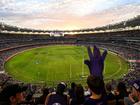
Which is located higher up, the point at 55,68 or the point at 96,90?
the point at 96,90

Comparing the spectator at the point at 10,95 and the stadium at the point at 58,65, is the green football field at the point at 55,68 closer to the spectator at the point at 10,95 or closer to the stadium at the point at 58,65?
the stadium at the point at 58,65

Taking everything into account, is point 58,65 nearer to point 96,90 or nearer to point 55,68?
point 55,68

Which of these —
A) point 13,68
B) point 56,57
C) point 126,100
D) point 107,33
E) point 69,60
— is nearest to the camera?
point 126,100

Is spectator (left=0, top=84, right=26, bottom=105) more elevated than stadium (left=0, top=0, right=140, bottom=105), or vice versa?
spectator (left=0, top=84, right=26, bottom=105)

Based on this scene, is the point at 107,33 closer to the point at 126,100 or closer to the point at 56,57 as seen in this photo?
the point at 56,57

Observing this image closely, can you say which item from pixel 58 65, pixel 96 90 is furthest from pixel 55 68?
pixel 96 90

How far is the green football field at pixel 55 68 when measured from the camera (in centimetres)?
5569

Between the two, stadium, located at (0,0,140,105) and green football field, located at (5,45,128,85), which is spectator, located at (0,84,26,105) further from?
green football field, located at (5,45,128,85)

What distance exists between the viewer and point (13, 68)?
64.8m

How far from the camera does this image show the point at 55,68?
6406cm

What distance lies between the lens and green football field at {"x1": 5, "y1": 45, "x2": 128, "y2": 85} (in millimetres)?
55688

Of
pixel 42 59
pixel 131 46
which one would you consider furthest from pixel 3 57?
pixel 131 46

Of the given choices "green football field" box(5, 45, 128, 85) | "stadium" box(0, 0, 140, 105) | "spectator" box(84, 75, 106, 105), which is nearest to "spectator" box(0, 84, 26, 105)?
"spectator" box(84, 75, 106, 105)

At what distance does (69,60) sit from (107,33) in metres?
61.6
